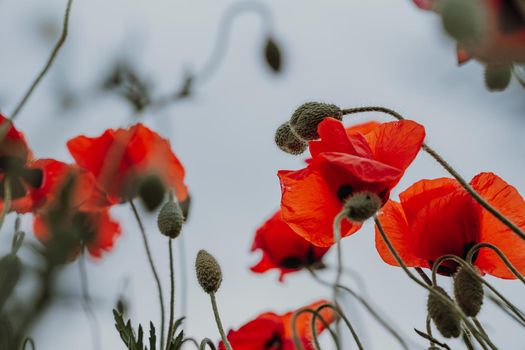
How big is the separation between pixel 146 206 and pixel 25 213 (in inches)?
9.8

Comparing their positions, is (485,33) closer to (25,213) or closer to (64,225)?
(64,225)

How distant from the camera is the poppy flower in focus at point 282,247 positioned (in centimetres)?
153

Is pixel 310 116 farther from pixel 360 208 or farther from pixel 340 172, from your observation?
pixel 360 208

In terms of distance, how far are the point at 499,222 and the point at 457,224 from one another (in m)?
0.06

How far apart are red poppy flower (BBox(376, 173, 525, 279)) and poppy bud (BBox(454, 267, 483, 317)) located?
8.2 inches

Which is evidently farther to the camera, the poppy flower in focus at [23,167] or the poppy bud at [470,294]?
the poppy bud at [470,294]

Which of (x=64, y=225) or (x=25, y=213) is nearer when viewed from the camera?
(x=64, y=225)

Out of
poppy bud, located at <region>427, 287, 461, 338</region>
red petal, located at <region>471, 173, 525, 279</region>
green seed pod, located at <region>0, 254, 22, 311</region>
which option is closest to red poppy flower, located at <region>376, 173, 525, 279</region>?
red petal, located at <region>471, 173, 525, 279</region>

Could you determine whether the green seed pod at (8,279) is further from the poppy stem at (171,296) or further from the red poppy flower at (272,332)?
the red poppy flower at (272,332)

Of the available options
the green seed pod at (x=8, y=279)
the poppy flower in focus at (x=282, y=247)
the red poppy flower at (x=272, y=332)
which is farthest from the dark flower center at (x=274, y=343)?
the green seed pod at (x=8, y=279)

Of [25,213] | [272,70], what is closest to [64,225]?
[25,213]

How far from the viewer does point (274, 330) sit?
1345mm

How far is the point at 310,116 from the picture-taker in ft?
3.40

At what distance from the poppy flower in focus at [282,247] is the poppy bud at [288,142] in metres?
0.43
